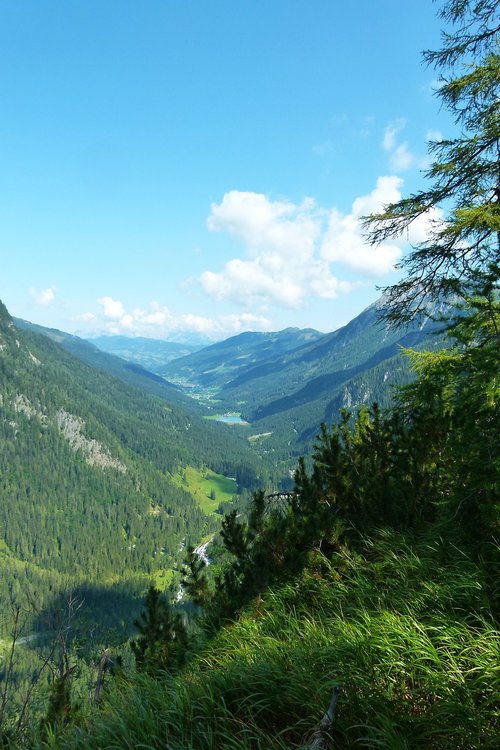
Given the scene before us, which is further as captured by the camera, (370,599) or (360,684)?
(370,599)

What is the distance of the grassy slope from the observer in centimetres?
340

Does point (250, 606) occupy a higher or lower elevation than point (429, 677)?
lower

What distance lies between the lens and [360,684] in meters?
3.82

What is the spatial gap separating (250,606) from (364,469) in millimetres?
3642

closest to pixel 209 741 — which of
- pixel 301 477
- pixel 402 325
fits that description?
pixel 301 477

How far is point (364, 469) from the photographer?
29.5ft

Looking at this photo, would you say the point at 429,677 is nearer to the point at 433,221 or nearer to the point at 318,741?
the point at 318,741

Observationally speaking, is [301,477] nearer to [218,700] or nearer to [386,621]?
[386,621]

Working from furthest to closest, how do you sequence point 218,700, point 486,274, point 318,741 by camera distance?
1. point 486,274
2. point 218,700
3. point 318,741

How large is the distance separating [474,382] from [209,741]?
582 centimetres

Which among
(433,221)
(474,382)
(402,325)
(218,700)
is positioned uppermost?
(433,221)

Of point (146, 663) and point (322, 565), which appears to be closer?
point (322, 565)

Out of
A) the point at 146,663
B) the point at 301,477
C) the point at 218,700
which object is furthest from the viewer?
the point at 301,477

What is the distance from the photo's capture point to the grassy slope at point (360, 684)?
11.1 ft
